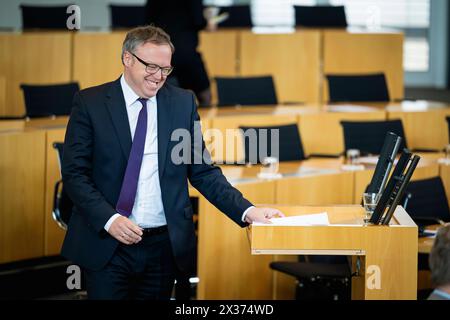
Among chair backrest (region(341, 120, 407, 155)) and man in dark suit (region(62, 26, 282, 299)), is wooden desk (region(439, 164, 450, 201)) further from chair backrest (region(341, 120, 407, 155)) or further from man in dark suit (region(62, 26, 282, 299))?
man in dark suit (region(62, 26, 282, 299))

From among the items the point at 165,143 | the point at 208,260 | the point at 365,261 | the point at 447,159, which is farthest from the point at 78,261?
the point at 447,159

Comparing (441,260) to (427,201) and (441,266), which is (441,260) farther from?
(427,201)

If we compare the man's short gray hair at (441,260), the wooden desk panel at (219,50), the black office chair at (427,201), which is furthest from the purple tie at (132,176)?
the wooden desk panel at (219,50)

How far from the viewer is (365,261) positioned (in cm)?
345

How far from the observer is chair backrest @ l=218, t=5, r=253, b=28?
10.6m

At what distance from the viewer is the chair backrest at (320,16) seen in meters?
10.3

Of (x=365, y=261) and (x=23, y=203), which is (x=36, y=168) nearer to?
(x=23, y=203)

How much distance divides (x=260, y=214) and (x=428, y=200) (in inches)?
85.6

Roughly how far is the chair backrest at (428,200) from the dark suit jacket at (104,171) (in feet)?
6.74

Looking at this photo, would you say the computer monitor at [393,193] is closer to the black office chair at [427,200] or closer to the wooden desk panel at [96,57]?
the black office chair at [427,200]

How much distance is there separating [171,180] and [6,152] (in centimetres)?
284

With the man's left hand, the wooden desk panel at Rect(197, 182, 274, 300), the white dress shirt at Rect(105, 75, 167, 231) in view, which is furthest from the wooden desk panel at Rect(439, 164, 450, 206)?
the white dress shirt at Rect(105, 75, 167, 231)

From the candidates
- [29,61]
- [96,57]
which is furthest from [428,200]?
[29,61]

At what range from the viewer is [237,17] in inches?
417
